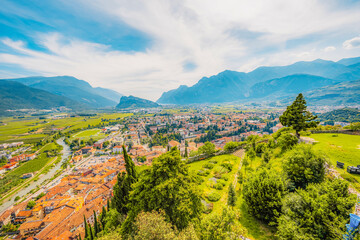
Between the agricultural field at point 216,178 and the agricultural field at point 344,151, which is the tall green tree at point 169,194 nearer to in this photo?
the agricultural field at point 216,178

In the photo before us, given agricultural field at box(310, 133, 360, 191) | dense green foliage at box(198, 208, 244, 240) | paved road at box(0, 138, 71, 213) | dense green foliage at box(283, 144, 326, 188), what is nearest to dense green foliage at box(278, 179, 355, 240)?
dense green foliage at box(198, 208, 244, 240)

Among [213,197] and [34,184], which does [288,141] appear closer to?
[213,197]

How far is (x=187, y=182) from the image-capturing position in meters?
10.8

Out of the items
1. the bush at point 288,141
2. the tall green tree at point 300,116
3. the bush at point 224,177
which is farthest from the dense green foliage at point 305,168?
the tall green tree at point 300,116

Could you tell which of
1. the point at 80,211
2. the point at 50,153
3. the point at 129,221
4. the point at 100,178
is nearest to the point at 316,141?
the point at 129,221

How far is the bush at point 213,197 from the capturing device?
14938 mm

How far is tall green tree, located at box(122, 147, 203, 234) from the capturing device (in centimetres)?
970

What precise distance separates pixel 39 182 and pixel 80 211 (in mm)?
34973

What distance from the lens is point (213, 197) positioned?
15.1 meters

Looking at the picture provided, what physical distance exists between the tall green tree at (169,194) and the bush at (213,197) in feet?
15.8

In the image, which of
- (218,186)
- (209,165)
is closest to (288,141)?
(218,186)

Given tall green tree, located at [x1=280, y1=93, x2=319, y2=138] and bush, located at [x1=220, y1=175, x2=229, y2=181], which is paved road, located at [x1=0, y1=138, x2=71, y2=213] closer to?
bush, located at [x1=220, y1=175, x2=229, y2=181]

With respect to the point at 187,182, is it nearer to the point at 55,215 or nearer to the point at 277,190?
the point at 277,190

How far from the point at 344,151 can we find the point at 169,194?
1819cm
